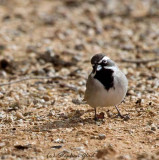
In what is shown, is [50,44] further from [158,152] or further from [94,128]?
[158,152]

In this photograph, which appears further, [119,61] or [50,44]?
[50,44]

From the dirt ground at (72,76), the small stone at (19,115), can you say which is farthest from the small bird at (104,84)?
the small stone at (19,115)

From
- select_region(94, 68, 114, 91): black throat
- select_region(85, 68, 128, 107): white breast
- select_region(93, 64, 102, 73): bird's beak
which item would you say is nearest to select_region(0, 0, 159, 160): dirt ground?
select_region(85, 68, 128, 107): white breast

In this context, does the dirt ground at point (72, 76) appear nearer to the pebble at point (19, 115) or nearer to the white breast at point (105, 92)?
the pebble at point (19, 115)

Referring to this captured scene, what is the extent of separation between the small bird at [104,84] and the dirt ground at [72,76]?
0.37 metres

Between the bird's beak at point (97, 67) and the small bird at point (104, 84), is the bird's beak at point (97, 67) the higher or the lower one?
the higher one

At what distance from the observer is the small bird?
611 centimetres

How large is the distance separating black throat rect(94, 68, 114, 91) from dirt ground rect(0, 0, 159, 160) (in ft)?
1.84

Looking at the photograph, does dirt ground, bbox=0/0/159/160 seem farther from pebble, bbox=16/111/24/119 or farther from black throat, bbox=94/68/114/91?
black throat, bbox=94/68/114/91

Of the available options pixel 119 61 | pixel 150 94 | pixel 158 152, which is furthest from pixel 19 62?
pixel 158 152

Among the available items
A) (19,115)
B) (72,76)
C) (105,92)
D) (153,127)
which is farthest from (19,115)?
(72,76)

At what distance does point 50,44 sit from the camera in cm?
1052

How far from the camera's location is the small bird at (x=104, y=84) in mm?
6113

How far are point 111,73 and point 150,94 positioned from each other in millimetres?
1505
